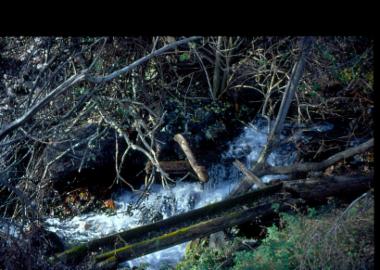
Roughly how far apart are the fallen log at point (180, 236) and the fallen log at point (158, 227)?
0.52ft

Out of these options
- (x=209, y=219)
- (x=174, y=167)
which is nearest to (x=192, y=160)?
(x=174, y=167)

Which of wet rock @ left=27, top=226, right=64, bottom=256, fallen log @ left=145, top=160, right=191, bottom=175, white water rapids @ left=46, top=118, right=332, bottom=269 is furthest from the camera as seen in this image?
fallen log @ left=145, top=160, right=191, bottom=175

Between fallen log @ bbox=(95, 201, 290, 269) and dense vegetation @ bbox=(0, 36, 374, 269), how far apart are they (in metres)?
0.36

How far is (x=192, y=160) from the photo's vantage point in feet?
28.1

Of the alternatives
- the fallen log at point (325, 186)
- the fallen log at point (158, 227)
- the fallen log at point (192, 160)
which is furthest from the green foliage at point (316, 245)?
the fallen log at point (192, 160)

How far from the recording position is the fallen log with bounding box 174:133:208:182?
8.44 m

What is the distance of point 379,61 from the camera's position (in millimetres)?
1451

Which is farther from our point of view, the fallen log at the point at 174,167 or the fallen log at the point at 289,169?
the fallen log at the point at 174,167

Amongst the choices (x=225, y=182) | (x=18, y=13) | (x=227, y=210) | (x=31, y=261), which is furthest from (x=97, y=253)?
(x=18, y=13)

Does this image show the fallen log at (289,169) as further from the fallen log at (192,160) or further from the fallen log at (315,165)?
the fallen log at (192,160)

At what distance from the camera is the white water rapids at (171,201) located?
8023 mm

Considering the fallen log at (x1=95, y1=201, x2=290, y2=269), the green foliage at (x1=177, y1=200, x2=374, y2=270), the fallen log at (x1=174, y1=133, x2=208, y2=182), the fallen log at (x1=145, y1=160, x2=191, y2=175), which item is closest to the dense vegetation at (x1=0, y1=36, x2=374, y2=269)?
the green foliage at (x1=177, y1=200, x2=374, y2=270)

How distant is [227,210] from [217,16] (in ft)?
19.1

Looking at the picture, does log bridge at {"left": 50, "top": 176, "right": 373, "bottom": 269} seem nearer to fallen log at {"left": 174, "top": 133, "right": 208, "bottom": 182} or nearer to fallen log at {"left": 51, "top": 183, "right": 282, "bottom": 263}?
fallen log at {"left": 51, "top": 183, "right": 282, "bottom": 263}
